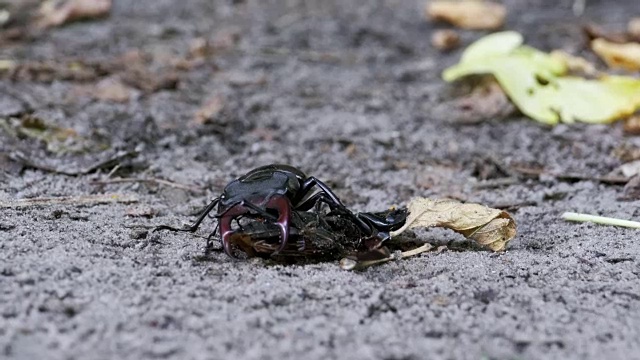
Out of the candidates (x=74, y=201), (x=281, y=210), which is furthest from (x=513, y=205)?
Answer: (x=74, y=201)

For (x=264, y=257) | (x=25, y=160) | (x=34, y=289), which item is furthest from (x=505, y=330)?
(x=25, y=160)

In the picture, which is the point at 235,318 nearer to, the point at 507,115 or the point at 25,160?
the point at 25,160

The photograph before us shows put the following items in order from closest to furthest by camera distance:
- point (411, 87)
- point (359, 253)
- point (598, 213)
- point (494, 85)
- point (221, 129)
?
1. point (359, 253)
2. point (598, 213)
3. point (221, 129)
4. point (494, 85)
5. point (411, 87)

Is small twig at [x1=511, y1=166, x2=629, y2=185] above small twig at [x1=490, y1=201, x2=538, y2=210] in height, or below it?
below

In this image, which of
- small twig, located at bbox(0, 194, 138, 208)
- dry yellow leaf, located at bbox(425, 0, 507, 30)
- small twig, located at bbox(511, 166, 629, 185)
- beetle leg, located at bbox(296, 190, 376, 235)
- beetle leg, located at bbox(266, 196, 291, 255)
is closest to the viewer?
beetle leg, located at bbox(266, 196, 291, 255)

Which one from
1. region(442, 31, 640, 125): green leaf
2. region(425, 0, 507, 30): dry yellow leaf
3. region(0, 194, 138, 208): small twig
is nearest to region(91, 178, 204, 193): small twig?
region(0, 194, 138, 208): small twig

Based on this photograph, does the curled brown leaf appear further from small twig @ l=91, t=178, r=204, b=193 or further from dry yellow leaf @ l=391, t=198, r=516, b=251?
dry yellow leaf @ l=391, t=198, r=516, b=251

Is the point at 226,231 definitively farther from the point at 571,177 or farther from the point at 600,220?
the point at 571,177
